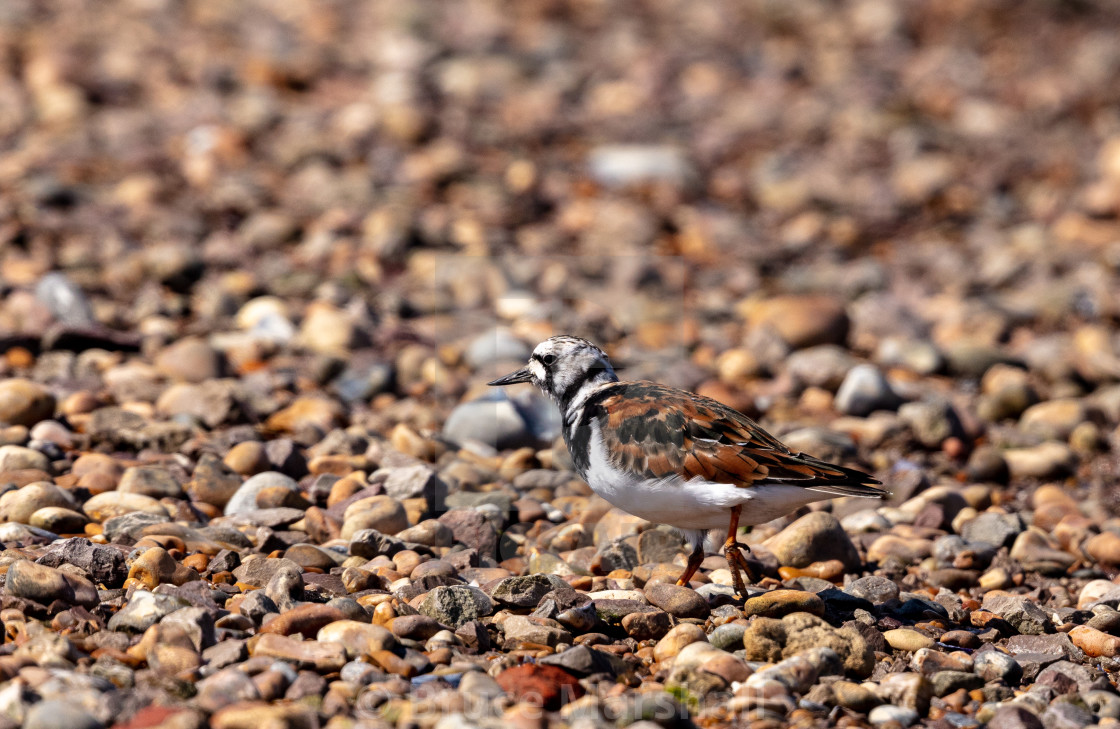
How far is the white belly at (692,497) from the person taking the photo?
470cm

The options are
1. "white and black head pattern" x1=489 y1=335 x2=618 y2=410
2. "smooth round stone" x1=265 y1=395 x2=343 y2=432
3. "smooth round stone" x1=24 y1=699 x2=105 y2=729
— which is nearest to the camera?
"smooth round stone" x1=24 y1=699 x2=105 y2=729

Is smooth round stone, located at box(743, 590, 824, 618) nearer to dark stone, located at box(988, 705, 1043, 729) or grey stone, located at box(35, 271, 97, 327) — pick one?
dark stone, located at box(988, 705, 1043, 729)

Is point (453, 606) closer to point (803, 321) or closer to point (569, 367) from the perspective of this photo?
point (569, 367)

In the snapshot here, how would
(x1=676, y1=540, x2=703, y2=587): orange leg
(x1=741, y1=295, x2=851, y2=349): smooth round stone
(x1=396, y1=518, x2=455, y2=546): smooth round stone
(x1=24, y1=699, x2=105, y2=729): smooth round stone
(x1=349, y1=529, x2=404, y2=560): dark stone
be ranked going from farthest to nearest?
(x1=741, y1=295, x2=851, y2=349): smooth round stone → (x1=396, y1=518, x2=455, y2=546): smooth round stone → (x1=349, y1=529, x2=404, y2=560): dark stone → (x1=676, y1=540, x2=703, y2=587): orange leg → (x1=24, y1=699, x2=105, y2=729): smooth round stone

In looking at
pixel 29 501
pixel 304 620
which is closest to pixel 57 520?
pixel 29 501

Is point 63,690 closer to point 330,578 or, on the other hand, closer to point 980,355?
point 330,578

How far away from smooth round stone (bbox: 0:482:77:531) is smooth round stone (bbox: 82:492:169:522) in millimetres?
94

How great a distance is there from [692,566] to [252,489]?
224 centimetres

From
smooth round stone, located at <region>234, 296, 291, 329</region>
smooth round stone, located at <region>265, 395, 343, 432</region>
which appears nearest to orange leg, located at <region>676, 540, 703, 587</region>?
smooth round stone, located at <region>265, 395, 343, 432</region>

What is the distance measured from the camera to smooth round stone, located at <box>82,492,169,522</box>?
540 cm

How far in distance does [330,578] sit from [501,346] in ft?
9.94

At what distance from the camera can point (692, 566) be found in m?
5.03

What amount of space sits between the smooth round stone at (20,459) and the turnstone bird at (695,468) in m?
2.71

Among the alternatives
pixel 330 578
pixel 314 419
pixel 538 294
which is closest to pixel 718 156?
pixel 538 294
